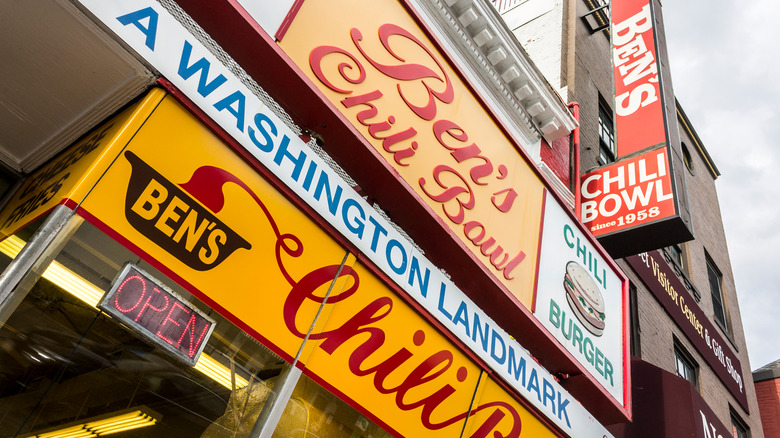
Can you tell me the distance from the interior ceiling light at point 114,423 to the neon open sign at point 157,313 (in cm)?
52

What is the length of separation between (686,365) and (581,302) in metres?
9.00

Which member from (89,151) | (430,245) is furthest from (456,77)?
(89,151)

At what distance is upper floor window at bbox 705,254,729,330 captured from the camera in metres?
18.1

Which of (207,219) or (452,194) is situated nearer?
(207,219)

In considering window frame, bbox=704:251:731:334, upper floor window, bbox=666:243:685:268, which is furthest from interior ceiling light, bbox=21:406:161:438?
window frame, bbox=704:251:731:334

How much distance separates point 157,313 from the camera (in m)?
3.08

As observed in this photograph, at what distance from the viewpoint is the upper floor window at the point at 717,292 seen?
1813 cm

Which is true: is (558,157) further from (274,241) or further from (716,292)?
(716,292)

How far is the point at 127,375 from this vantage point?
3340 mm

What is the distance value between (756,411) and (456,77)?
1654 centimetres

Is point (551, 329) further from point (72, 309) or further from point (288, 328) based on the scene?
point (72, 309)

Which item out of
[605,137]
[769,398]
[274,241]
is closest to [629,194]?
[605,137]

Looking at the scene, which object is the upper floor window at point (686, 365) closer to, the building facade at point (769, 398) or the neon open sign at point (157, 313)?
the building facade at point (769, 398)

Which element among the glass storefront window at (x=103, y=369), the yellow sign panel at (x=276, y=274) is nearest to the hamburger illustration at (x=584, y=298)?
the yellow sign panel at (x=276, y=274)
